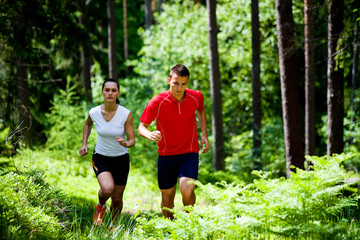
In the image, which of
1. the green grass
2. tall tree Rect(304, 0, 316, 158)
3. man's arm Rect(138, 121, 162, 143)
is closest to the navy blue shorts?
man's arm Rect(138, 121, 162, 143)

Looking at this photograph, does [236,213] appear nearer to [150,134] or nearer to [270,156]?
[150,134]

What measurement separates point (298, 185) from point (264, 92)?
1375 cm

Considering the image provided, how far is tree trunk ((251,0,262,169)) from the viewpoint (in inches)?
467

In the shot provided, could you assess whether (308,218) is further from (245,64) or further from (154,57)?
(154,57)

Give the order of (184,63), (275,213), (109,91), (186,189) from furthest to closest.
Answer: (184,63) → (109,91) → (186,189) → (275,213)

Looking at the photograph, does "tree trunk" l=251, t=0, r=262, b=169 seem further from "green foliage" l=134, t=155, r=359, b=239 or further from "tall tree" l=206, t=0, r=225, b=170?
"green foliage" l=134, t=155, r=359, b=239

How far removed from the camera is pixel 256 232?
4.26m

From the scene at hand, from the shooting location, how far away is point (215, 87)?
13.3m

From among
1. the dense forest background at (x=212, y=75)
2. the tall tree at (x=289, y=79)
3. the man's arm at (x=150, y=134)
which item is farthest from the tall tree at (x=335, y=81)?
the man's arm at (x=150, y=134)

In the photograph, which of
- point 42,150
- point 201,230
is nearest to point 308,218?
point 201,230

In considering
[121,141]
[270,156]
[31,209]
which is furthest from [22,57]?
[270,156]

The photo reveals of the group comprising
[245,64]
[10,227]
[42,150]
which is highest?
[245,64]

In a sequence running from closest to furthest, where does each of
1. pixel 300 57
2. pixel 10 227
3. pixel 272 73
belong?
pixel 10 227 → pixel 300 57 → pixel 272 73

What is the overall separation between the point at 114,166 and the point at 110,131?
548 millimetres
